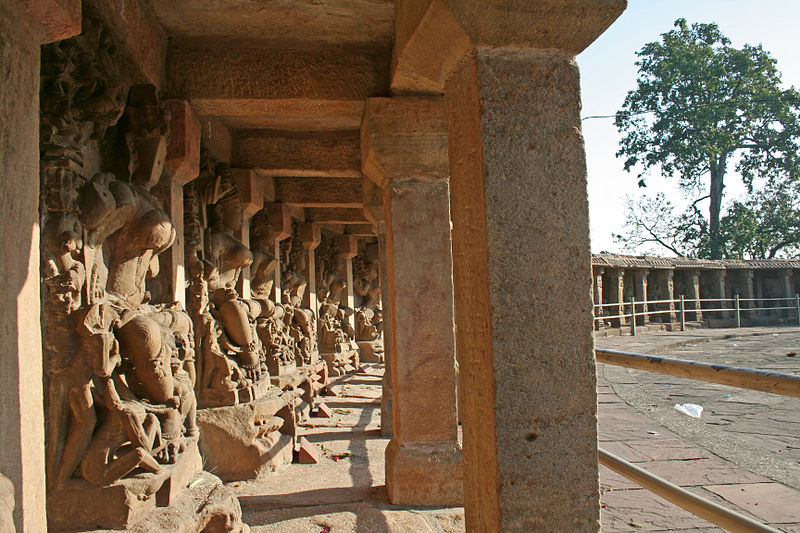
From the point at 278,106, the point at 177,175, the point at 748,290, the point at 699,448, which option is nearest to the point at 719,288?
the point at 748,290

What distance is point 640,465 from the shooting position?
14.4 feet

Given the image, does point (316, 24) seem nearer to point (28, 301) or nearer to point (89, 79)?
point (89, 79)

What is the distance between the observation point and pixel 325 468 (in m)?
4.69

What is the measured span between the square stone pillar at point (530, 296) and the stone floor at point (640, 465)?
69.9 inches

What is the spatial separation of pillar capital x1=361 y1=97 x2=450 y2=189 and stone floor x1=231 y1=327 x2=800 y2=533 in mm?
2342

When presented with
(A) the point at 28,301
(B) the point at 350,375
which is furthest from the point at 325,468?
(B) the point at 350,375

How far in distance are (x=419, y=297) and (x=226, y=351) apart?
6.72ft

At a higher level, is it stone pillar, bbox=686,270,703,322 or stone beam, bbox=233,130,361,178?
stone beam, bbox=233,130,361,178

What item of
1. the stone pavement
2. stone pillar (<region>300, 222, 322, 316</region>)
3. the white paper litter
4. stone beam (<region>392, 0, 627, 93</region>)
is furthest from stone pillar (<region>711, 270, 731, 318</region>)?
stone beam (<region>392, 0, 627, 93</region>)

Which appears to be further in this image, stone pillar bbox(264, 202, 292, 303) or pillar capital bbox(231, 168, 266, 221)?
stone pillar bbox(264, 202, 292, 303)

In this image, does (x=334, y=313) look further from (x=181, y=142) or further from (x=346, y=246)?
(x=181, y=142)

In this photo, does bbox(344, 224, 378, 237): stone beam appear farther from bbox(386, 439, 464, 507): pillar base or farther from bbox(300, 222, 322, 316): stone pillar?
bbox(386, 439, 464, 507): pillar base

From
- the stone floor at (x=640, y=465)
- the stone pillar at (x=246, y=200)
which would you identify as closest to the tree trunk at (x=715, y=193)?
the stone floor at (x=640, y=465)

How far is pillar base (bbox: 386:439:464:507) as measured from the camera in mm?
3734
